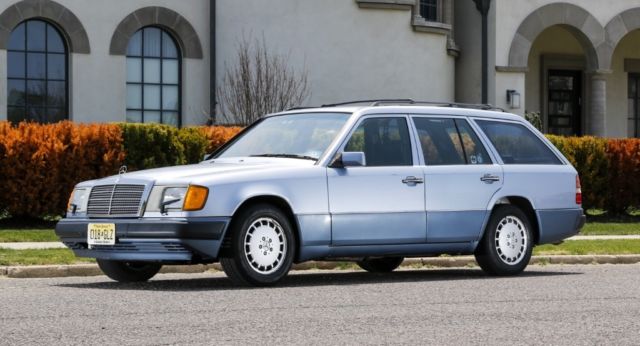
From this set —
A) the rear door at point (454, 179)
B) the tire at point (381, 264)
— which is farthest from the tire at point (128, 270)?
the rear door at point (454, 179)

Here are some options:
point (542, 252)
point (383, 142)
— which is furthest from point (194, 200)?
point (542, 252)

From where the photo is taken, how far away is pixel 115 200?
1232 cm

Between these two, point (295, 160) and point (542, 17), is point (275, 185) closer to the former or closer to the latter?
point (295, 160)

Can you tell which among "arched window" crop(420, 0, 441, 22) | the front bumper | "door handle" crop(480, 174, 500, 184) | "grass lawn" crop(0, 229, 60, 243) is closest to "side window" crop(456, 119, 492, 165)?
"door handle" crop(480, 174, 500, 184)

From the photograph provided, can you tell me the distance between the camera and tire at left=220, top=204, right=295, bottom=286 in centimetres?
1202

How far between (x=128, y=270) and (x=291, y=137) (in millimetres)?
2047

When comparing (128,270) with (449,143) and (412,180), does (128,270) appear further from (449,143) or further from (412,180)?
(449,143)

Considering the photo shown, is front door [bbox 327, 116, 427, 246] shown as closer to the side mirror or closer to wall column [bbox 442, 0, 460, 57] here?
the side mirror

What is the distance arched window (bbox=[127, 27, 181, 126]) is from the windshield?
1135 cm

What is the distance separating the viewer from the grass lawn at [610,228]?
2164 centimetres

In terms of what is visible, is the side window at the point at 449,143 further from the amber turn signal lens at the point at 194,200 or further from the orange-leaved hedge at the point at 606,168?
the orange-leaved hedge at the point at 606,168

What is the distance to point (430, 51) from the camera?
27.5m

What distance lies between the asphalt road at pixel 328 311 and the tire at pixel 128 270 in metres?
0.19

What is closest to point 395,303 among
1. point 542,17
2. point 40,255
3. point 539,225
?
point 539,225
